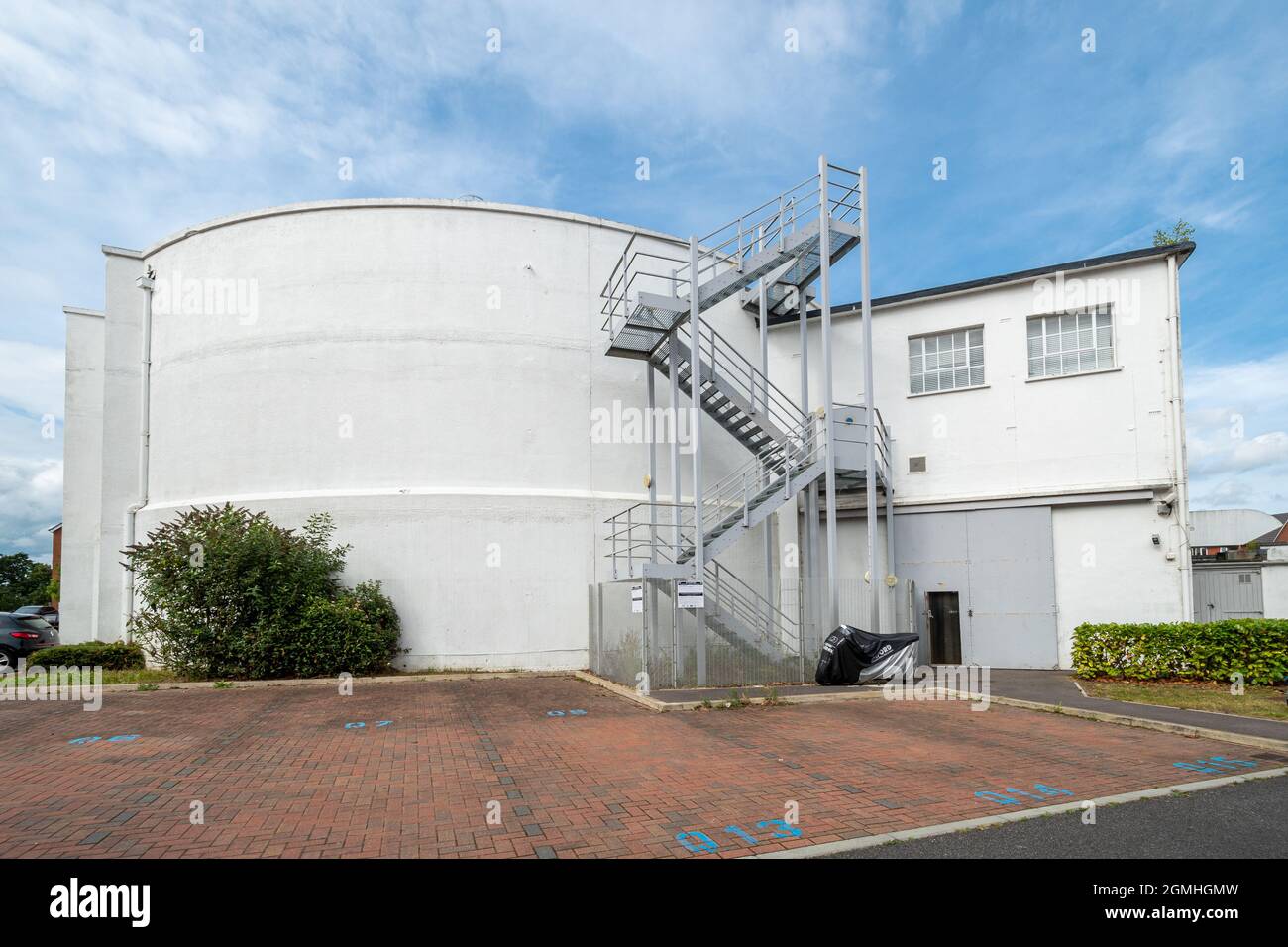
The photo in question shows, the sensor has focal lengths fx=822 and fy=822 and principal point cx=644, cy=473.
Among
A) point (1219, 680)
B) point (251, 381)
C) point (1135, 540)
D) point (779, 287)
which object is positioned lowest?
point (1219, 680)

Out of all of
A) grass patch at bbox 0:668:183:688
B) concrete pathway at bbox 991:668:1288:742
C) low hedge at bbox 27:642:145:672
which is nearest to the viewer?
concrete pathway at bbox 991:668:1288:742

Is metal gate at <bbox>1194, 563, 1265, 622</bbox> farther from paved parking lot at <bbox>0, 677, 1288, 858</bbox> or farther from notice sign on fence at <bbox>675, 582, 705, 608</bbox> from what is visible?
notice sign on fence at <bbox>675, 582, 705, 608</bbox>

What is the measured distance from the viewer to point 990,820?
625 cm

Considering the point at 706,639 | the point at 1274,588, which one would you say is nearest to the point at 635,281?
the point at 706,639

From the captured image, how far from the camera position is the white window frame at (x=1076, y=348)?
57.0ft

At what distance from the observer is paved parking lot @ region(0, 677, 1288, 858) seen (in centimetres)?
588

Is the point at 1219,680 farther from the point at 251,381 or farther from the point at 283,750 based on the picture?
the point at 251,381

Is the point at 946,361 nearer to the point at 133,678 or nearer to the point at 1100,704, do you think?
the point at 1100,704

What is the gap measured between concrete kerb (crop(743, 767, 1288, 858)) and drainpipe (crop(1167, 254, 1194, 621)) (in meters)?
9.24

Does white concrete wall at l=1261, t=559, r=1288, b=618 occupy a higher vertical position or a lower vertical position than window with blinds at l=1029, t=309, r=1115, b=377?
lower

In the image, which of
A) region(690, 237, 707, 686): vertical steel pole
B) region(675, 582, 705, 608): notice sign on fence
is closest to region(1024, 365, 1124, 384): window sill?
region(690, 237, 707, 686): vertical steel pole

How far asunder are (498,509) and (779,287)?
873 centimetres

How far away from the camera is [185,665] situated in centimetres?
1560
